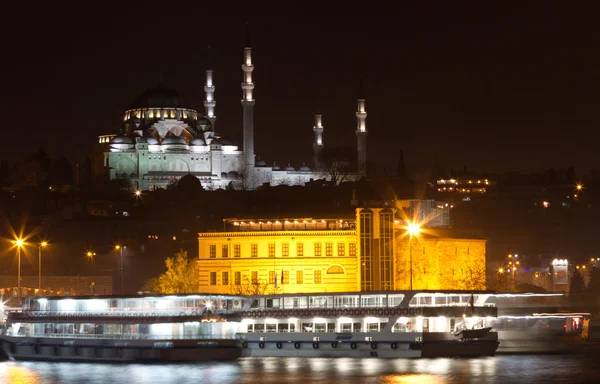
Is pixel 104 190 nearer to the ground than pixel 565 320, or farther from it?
farther from it

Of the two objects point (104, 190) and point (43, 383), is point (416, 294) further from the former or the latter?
point (104, 190)

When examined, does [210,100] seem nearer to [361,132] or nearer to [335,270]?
[361,132]

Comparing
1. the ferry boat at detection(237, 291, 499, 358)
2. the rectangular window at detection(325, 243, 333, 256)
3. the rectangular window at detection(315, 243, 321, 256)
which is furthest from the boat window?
the rectangular window at detection(315, 243, 321, 256)

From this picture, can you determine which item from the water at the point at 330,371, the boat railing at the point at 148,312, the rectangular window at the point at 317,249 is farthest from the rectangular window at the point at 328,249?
the water at the point at 330,371

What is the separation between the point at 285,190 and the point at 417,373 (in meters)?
88.1

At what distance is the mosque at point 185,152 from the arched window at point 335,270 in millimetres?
80413

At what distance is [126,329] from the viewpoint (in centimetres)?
6775

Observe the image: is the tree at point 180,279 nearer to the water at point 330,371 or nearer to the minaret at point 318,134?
the water at point 330,371

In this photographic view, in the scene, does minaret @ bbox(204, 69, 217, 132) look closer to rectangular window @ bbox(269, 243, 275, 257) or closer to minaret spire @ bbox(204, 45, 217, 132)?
minaret spire @ bbox(204, 45, 217, 132)

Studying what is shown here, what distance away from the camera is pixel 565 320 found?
7800 centimetres

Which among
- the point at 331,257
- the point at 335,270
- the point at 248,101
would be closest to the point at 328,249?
the point at 331,257

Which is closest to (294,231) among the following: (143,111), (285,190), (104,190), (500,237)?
(500,237)

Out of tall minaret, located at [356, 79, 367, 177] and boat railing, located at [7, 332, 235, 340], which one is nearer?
boat railing, located at [7, 332, 235, 340]

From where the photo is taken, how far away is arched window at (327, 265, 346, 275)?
8300 centimetres
